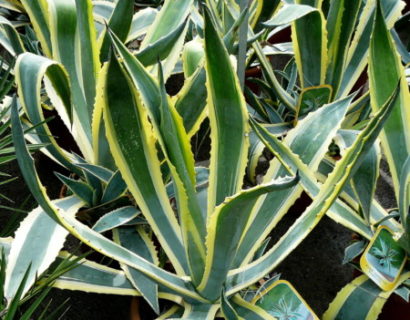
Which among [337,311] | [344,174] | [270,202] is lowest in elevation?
[337,311]

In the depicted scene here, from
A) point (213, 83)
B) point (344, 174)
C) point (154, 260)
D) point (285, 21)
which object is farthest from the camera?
point (285, 21)

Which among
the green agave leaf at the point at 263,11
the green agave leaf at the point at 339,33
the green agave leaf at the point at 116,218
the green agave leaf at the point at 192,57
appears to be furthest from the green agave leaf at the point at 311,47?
the green agave leaf at the point at 116,218

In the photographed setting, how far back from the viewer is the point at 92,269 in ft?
2.72

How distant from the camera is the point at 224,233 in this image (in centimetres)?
71

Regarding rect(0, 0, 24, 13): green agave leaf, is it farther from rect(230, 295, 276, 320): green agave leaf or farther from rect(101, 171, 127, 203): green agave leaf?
rect(230, 295, 276, 320): green agave leaf

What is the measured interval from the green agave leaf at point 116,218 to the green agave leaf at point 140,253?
0.03m

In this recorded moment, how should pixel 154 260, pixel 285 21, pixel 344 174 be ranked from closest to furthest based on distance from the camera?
pixel 344 174
pixel 154 260
pixel 285 21

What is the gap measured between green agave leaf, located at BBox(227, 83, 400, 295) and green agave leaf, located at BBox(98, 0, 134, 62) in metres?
0.41

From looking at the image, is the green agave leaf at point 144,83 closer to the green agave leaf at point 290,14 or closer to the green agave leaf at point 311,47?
the green agave leaf at point 290,14

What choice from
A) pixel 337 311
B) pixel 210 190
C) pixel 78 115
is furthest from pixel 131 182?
pixel 337 311

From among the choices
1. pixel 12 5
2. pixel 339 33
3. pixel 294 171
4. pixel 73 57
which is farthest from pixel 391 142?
pixel 12 5

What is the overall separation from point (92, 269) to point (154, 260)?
100mm

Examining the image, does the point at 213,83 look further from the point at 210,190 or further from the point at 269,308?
the point at 269,308

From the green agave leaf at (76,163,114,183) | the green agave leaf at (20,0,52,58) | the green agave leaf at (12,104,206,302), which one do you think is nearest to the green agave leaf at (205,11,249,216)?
the green agave leaf at (12,104,206,302)
